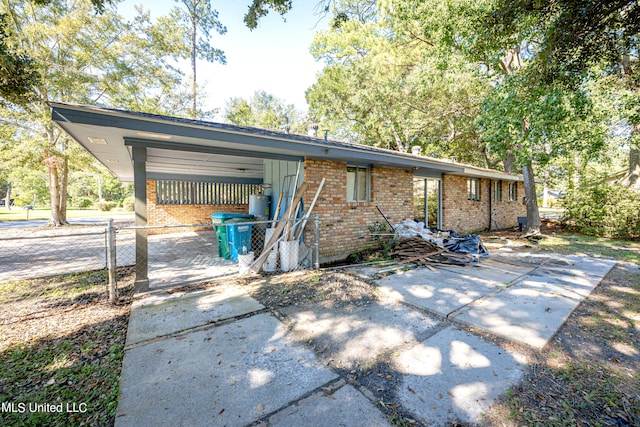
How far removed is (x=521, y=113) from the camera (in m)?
6.31

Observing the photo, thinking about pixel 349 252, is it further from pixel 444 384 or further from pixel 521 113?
pixel 521 113

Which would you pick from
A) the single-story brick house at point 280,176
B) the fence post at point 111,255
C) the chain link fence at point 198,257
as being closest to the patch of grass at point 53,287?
the chain link fence at point 198,257

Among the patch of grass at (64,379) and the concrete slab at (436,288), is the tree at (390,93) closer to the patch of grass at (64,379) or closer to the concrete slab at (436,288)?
the concrete slab at (436,288)

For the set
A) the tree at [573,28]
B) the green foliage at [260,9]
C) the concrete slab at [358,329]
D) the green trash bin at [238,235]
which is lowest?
the concrete slab at [358,329]

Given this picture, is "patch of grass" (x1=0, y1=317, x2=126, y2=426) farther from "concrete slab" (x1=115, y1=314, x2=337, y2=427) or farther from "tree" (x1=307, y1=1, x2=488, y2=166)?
"tree" (x1=307, y1=1, x2=488, y2=166)

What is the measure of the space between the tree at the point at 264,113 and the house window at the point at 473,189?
609 inches

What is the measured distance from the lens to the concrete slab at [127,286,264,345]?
311cm

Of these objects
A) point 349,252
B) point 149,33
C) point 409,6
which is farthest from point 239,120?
point 349,252

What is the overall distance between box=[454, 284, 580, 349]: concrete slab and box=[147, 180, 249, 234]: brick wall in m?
10.8

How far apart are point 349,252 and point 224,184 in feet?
25.8

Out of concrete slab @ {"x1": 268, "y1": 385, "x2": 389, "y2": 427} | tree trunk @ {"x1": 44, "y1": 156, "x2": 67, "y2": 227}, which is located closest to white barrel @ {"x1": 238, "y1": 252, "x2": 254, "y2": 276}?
concrete slab @ {"x1": 268, "y1": 385, "x2": 389, "y2": 427}

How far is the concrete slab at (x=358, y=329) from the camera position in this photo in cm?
262

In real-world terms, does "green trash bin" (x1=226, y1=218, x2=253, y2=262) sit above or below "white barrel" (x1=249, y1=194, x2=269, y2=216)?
below

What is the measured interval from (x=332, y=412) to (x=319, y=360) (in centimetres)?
62
